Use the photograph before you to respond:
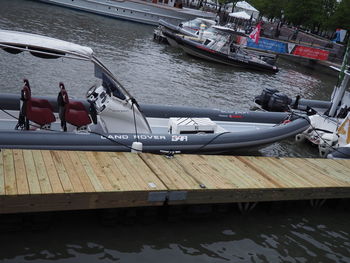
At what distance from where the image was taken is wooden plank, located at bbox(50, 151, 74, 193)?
5.99 metres

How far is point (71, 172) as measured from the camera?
6.57 m

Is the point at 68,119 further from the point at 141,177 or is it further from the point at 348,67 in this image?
the point at 348,67

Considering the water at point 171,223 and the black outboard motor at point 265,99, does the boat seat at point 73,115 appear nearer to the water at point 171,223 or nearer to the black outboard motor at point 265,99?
the water at point 171,223

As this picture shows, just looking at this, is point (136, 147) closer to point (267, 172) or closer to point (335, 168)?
point (267, 172)

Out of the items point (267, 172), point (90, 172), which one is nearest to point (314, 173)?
point (267, 172)

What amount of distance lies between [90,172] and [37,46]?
102 inches

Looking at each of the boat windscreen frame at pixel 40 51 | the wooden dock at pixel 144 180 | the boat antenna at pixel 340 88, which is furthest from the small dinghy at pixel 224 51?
the boat windscreen frame at pixel 40 51

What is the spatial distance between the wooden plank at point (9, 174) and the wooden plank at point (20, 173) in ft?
0.18

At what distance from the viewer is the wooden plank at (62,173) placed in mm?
5991

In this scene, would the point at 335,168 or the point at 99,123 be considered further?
the point at 335,168

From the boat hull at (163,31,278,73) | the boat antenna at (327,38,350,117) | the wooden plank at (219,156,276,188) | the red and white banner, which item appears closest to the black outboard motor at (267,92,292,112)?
the boat antenna at (327,38,350,117)

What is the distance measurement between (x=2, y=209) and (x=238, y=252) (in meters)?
4.00

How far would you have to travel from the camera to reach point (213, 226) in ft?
24.7

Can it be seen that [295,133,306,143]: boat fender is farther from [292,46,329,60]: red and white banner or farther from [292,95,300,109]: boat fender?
[292,46,329,60]: red and white banner
